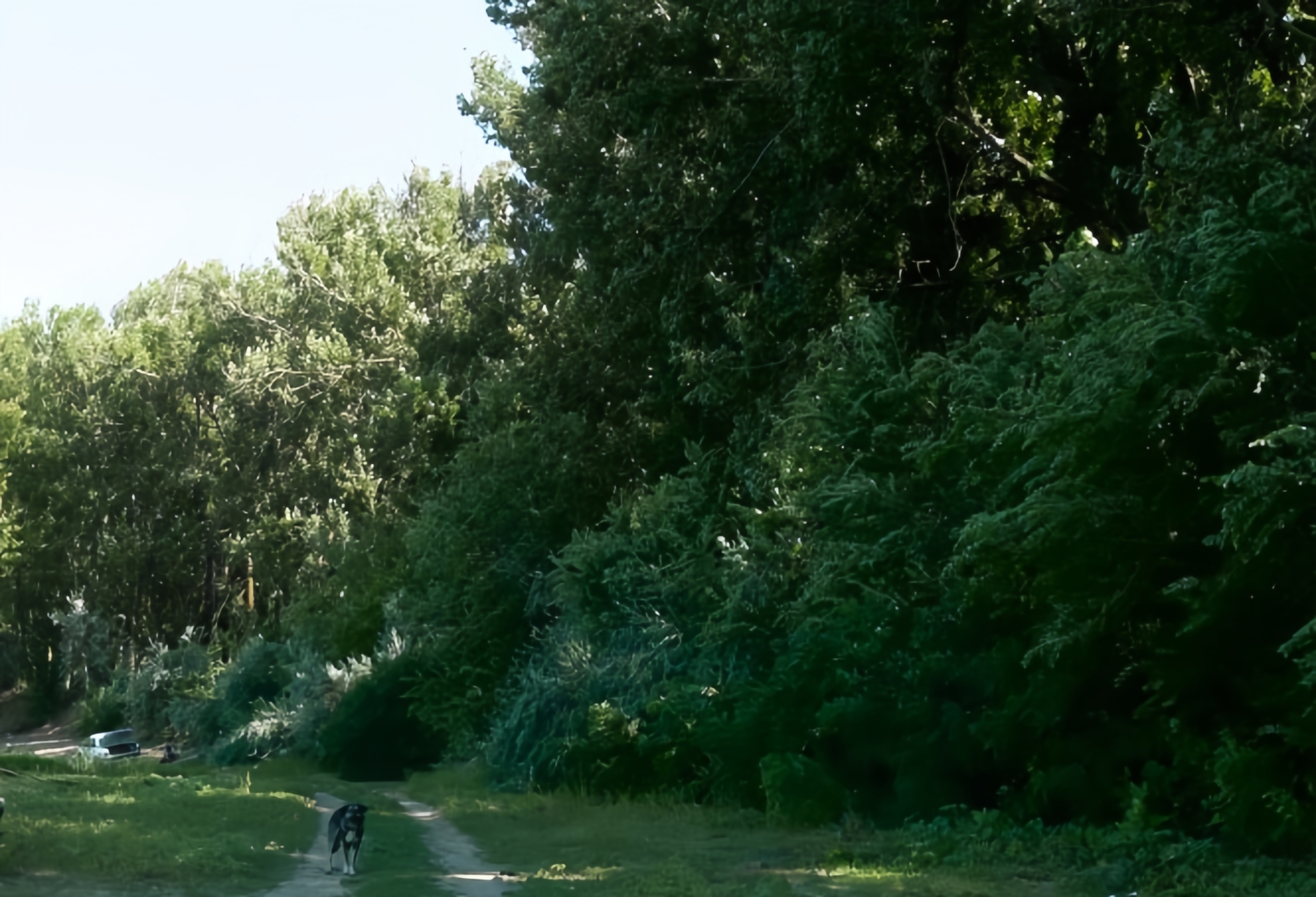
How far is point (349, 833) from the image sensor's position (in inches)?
622

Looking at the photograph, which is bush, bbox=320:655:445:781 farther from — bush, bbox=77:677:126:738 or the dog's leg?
bush, bbox=77:677:126:738

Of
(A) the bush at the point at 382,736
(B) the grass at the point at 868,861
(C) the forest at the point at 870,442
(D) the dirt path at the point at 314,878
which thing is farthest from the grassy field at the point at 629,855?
(A) the bush at the point at 382,736

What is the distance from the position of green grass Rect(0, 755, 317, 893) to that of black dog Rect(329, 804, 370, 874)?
A: 637mm

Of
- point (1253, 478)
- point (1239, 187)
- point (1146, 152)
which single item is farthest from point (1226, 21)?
point (1253, 478)

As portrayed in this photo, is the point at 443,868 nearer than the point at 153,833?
Yes

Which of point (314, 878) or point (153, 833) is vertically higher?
point (153, 833)

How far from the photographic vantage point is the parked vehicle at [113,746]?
50.4m

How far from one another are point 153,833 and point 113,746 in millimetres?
35916

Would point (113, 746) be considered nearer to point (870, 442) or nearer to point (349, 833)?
point (870, 442)

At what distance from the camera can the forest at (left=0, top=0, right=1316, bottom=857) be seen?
14812 mm

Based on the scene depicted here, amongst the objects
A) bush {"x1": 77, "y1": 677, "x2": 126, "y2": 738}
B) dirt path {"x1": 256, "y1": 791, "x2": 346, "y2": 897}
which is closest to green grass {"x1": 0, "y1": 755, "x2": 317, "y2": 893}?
dirt path {"x1": 256, "y1": 791, "x2": 346, "y2": 897}

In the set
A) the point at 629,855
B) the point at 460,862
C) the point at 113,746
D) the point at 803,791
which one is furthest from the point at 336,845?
the point at 113,746

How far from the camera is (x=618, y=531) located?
98.5 feet

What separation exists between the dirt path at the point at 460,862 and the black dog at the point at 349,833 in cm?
98
